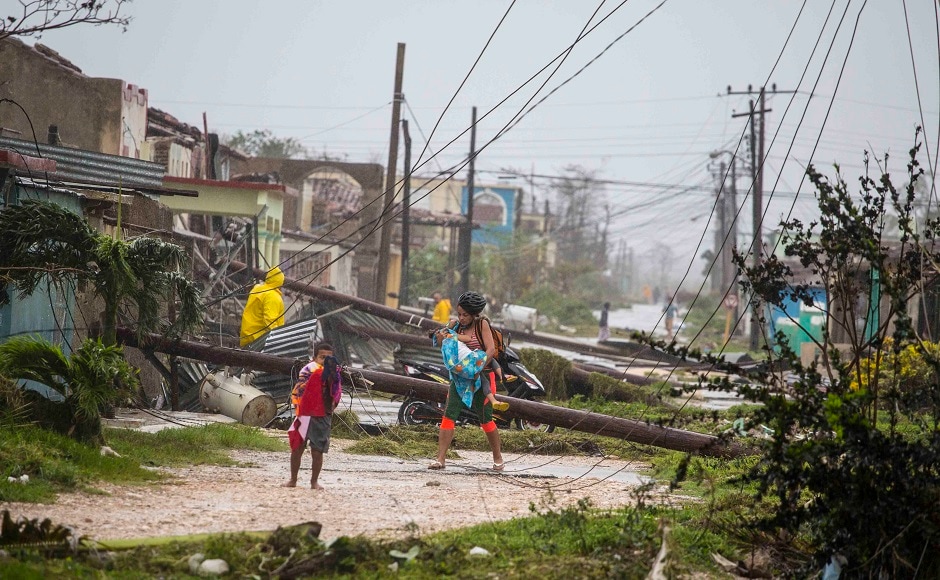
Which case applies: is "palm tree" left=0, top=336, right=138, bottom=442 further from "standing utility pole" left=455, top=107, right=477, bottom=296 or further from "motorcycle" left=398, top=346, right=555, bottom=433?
"standing utility pole" left=455, top=107, right=477, bottom=296

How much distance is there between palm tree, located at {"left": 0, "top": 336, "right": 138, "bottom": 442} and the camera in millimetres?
8609

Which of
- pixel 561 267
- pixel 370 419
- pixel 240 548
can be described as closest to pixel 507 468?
pixel 370 419

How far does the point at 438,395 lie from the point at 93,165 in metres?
5.71

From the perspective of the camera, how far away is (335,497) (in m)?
8.20

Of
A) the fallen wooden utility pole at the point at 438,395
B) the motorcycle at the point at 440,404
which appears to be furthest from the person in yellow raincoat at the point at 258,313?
the motorcycle at the point at 440,404

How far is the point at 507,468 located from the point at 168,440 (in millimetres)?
3352

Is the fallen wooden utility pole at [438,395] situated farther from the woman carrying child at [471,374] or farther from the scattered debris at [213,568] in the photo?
the scattered debris at [213,568]

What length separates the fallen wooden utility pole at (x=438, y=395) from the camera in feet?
34.8

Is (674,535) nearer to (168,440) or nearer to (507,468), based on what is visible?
(507,468)

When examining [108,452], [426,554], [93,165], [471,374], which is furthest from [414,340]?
[426,554]

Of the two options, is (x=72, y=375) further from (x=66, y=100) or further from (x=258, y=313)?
(x=66, y=100)

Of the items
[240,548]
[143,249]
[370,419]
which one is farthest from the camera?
[370,419]

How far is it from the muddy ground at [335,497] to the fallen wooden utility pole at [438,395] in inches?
18.9

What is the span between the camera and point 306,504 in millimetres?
7762
